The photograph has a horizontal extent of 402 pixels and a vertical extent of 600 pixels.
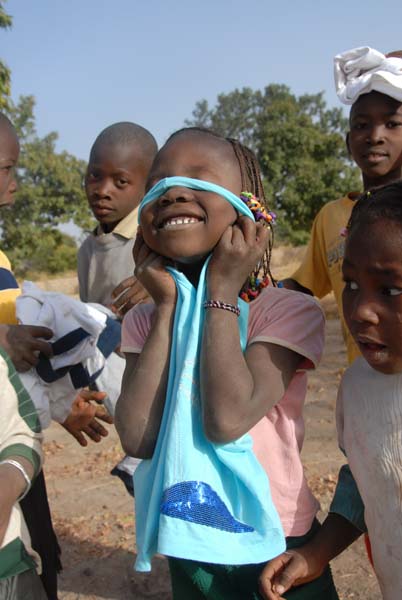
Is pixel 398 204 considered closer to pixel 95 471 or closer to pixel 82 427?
pixel 82 427

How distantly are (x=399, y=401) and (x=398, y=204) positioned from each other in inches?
17.6

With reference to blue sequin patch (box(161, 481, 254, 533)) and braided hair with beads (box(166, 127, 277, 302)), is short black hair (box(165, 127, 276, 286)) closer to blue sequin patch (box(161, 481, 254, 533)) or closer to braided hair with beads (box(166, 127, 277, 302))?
braided hair with beads (box(166, 127, 277, 302))

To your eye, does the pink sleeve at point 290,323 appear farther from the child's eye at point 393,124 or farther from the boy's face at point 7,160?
the boy's face at point 7,160

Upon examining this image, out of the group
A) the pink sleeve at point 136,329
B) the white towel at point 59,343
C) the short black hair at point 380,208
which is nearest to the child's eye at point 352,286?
the short black hair at point 380,208

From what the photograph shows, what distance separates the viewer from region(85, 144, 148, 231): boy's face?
2.93 metres

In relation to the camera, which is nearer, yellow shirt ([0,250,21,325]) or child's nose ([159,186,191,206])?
child's nose ([159,186,191,206])

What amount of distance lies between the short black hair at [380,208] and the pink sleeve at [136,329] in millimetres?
589

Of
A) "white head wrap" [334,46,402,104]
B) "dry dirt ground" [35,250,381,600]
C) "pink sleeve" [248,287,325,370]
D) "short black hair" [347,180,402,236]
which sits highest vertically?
"white head wrap" [334,46,402,104]

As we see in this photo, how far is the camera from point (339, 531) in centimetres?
150

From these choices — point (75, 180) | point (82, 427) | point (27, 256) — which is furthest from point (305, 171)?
point (82, 427)

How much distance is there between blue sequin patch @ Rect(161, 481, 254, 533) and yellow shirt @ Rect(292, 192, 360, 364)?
1580mm

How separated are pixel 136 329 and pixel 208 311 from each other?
28 cm

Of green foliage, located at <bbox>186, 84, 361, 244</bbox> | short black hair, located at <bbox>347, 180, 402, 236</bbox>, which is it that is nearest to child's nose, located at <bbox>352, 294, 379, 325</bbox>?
short black hair, located at <bbox>347, 180, 402, 236</bbox>

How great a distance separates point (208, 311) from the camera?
4.67 feet
